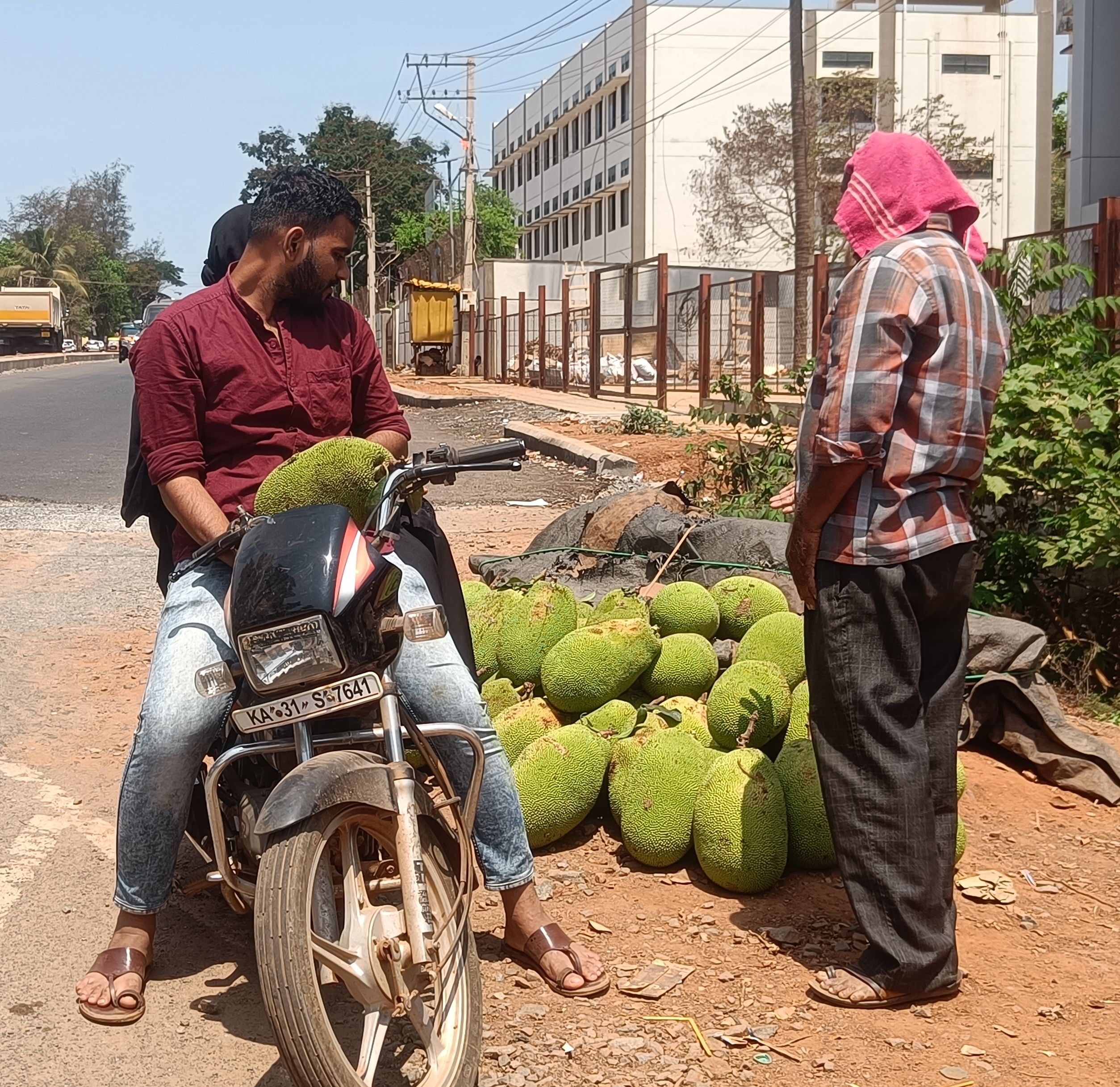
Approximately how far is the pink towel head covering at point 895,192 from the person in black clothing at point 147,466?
5.23 feet

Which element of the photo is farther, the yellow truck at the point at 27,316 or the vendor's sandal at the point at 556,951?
the yellow truck at the point at 27,316

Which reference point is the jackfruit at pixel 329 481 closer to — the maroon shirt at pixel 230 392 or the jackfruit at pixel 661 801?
the maroon shirt at pixel 230 392

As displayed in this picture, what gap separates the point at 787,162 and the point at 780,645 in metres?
46.7

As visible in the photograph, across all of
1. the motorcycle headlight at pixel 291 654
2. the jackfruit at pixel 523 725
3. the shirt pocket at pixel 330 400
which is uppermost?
the shirt pocket at pixel 330 400

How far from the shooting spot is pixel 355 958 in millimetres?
2523

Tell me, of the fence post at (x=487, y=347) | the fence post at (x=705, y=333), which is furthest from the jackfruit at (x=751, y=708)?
the fence post at (x=487, y=347)

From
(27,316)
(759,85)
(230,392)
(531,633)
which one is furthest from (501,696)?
(27,316)

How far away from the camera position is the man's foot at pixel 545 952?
322 cm

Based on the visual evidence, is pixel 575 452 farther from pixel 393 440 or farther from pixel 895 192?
pixel 895 192

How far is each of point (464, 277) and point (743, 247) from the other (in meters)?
16.4

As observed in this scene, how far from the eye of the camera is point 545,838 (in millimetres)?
4094

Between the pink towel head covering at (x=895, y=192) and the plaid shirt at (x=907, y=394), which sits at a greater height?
the pink towel head covering at (x=895, y=192)

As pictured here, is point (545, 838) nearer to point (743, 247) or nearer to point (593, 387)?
point (593, 387)

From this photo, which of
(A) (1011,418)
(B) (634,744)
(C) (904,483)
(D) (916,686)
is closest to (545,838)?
(B) (634,744)
